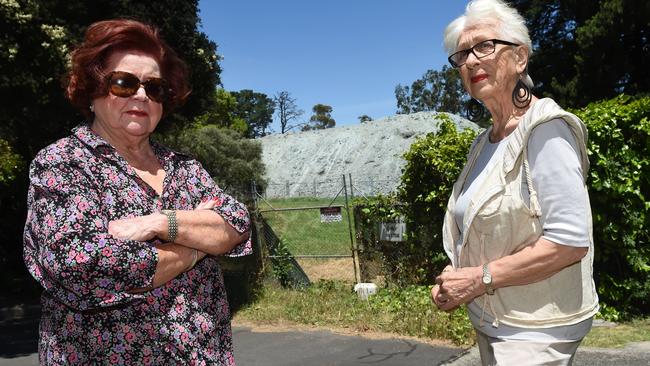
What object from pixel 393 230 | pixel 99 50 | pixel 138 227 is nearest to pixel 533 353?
pixel 138 227

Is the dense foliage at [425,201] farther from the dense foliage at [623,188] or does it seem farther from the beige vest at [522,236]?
the beige vest at [522,236]

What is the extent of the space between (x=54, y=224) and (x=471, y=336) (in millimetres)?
5379

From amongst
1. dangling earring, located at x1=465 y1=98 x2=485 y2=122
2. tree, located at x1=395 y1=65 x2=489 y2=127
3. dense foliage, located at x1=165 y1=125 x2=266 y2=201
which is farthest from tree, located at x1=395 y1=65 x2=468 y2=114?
dangling earring, located at x1=465 y1=98 x2=485 y2=122

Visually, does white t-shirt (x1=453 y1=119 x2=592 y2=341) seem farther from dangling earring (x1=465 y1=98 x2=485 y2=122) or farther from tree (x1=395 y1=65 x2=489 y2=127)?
tree (x1=395 y1=65 x2=489 y2=127)

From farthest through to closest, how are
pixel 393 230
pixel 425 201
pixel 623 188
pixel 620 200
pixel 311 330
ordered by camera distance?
pixel 393 230
pixel 425 201
pixel 311 330
pixel 620 200
pixel 623 188

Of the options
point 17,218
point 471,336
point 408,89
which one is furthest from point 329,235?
point 408,89

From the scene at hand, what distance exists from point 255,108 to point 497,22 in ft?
353

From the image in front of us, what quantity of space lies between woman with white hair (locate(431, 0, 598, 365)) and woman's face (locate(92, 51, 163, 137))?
1.33 m

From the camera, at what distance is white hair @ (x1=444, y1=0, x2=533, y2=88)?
2320 mm

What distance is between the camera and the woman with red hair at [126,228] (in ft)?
5.87

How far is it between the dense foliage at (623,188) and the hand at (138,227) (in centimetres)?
585

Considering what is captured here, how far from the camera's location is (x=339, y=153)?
55.2 meters

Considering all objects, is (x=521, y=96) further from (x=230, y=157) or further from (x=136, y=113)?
(x=230, y=157)

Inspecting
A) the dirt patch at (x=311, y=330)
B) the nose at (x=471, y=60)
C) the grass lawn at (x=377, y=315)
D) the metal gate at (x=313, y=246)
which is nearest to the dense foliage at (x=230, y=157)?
the metal gate at (x=313, y=246)
